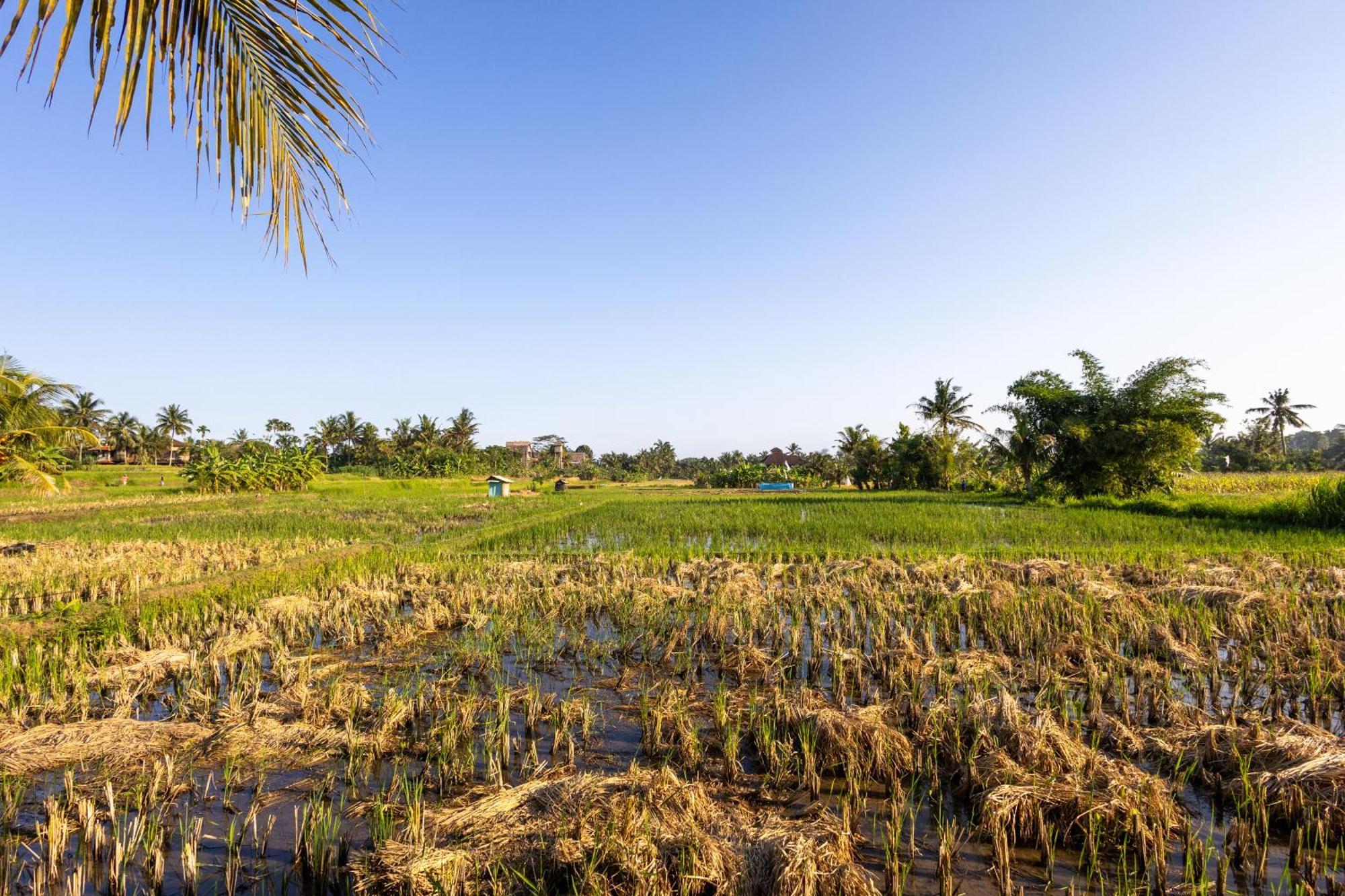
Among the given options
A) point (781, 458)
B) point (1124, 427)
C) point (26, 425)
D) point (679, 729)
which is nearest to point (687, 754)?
point (679, 729)

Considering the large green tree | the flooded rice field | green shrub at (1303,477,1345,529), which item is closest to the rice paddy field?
the flooded rice field

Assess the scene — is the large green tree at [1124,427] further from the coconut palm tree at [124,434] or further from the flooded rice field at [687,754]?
the coconut palm tree at [124,434]

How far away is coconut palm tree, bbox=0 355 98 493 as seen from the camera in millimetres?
9188

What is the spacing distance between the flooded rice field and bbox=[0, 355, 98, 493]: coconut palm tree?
17.9 ft

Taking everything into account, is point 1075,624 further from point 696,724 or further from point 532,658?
point 532,658

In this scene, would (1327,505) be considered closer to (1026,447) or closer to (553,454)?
(1026,447)

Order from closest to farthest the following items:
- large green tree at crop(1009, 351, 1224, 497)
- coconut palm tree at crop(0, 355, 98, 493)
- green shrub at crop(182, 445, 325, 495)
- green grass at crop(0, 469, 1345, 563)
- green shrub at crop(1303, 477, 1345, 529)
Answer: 1. coconut palm tree at crop(0, 355, 98, 493)
2. green grass at crop(0, 469, 1345, 563)
3. green shrub at crop(1303, 477, 1345, 529)
4. large green tree at crop(1009, 351, 1224, 497)
5. green shrub at crop(182, 445, 325, 495)

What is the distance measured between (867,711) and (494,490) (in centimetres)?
2930

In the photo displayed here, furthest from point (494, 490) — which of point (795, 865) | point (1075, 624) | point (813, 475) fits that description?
point (795, 865)

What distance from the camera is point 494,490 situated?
102 feet

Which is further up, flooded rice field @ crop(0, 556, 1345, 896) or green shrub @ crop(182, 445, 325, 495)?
green shrub @ crop(182, 445, 325, 495)

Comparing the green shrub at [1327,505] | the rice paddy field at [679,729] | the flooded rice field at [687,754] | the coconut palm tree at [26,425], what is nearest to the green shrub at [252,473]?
the coconut palm tree at [26,425]

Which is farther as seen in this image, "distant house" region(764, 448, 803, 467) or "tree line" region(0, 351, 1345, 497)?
"distant house" region(764, 448, 803, 467)

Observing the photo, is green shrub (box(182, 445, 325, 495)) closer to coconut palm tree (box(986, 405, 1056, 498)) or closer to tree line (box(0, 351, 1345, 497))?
tree line (box(0, 351, 1345, 497))
